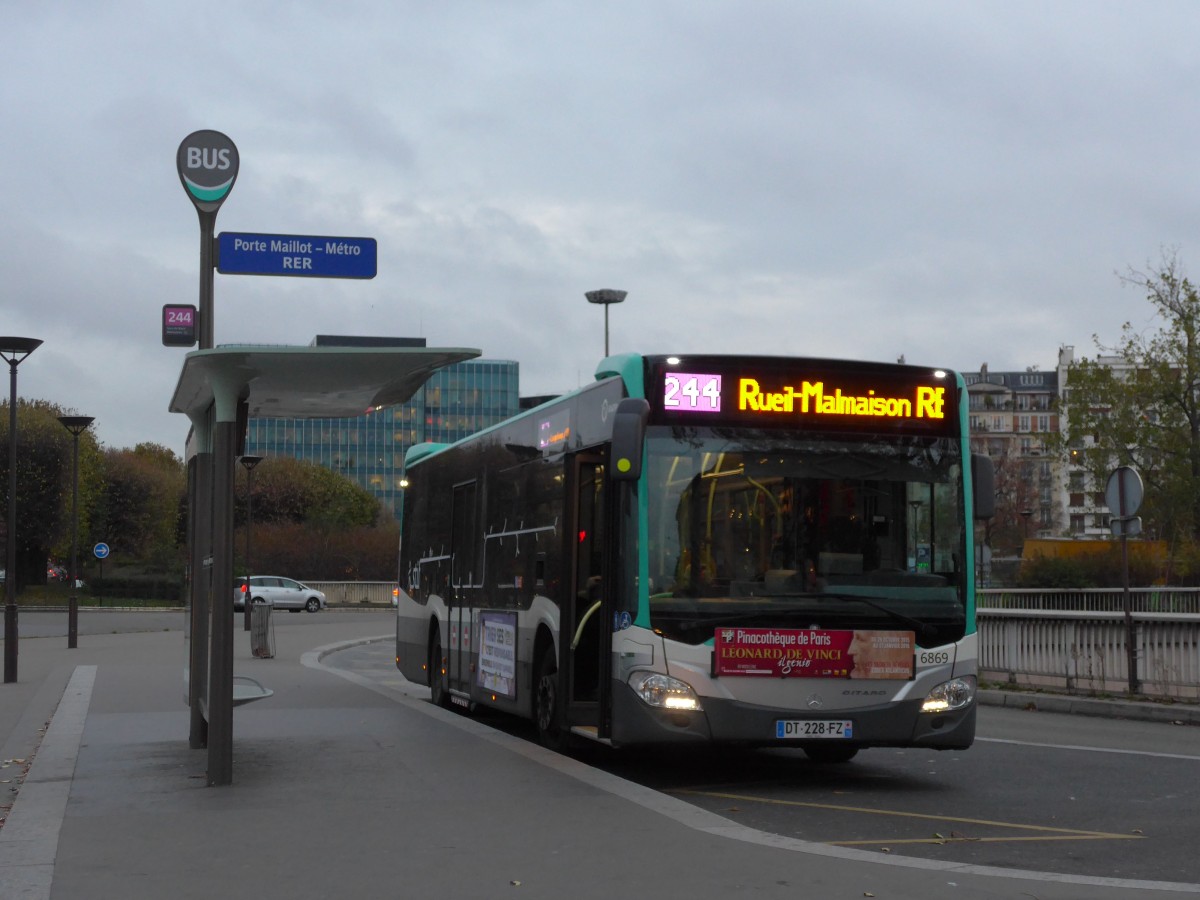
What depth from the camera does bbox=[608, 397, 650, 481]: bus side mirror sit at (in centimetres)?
1034

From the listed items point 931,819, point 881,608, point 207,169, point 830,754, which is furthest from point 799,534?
point 207,169

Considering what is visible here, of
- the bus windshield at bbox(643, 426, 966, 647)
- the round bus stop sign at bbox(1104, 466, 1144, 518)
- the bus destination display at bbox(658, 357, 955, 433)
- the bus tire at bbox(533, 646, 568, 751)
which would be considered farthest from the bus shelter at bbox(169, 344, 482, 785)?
the round bus stop sign at bbox(1104, 466, 1144, 518)

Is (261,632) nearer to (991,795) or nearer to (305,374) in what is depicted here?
(305,374)

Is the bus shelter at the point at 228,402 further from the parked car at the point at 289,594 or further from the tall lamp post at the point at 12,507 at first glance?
the parked car at the point at 289,594

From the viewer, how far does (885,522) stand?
35.7ft

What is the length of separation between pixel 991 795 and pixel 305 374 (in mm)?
5385

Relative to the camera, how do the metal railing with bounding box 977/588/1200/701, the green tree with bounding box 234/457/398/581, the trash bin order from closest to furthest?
1. the metal railing with bounding box 977/588/1200/701
2. the trash bin
3. the green tree with bounding box 234/457/398/581

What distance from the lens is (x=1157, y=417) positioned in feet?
170

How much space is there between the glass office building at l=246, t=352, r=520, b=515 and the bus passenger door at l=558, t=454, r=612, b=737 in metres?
133

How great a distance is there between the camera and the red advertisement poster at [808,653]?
10.6 meters

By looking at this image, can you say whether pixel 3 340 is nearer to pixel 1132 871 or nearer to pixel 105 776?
pixel 105 776

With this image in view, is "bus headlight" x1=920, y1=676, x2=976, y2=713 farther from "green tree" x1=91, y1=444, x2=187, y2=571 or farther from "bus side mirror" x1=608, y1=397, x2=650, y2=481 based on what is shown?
"green tree" x1=91, y1=444, x2=187, y2=571

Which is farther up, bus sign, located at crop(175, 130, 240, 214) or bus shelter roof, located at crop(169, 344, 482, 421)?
bus sign, located at crop(175, 130, 240, 214)

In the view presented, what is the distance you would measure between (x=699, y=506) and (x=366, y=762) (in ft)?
9.91
